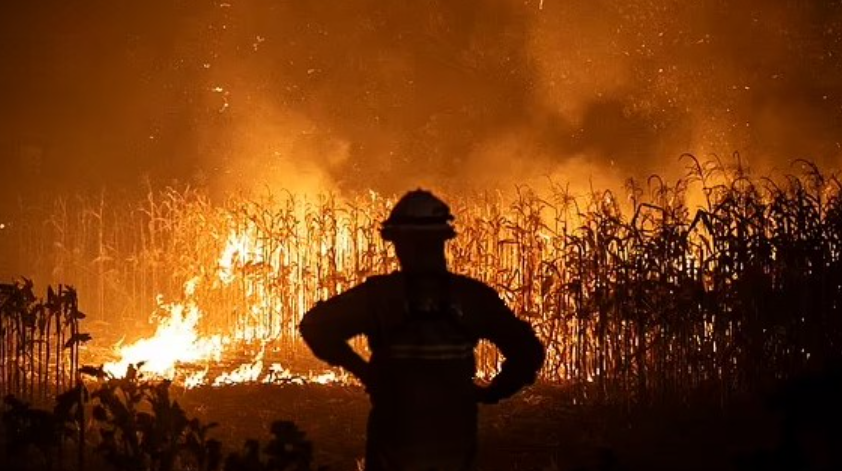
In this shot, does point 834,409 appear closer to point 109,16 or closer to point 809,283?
point 809,283

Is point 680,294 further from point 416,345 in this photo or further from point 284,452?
point 416,345

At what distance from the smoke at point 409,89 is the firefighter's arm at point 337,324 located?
71.8 ft

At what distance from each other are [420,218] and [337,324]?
59 centimetres

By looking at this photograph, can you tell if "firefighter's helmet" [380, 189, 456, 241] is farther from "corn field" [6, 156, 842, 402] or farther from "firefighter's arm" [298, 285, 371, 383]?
"corn field" [6, 156, 842, 402]

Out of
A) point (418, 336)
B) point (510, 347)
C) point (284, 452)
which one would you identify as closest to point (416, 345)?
point (418, 336)

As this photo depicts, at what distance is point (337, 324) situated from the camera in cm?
529

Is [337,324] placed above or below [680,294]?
below

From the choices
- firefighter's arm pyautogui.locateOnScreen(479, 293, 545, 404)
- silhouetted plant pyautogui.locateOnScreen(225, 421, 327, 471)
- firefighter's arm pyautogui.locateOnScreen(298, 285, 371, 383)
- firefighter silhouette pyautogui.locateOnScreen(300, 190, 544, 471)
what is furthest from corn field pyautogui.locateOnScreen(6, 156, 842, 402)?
firefighter's arm pyautogui.locateOnScreen(298, 285, 371, 383)

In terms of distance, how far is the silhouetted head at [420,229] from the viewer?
5293mm

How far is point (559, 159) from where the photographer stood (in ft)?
94.7

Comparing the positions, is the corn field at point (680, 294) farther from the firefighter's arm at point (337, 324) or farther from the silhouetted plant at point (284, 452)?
the firefighter's arm at point (337, 324)

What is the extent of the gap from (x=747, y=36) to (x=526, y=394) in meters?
19.0

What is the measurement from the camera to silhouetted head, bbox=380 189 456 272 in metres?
5.29

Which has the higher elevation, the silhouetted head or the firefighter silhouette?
the silhouetted head
